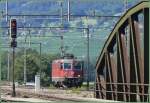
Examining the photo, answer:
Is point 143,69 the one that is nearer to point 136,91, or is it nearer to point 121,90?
point 136,91

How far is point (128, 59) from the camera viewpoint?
22.7m

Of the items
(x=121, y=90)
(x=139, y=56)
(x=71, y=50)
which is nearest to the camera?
(x=139, y=56)

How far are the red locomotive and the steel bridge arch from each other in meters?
27.8

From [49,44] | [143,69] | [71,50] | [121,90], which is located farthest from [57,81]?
[71,50]

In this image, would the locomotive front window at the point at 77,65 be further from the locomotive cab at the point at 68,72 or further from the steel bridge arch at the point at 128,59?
the steel bridge arch at the point at 128,59

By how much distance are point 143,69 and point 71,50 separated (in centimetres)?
13397

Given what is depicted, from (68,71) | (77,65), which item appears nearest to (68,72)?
(68,71)

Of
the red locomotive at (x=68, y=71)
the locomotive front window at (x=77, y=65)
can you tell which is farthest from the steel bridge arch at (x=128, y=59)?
the locomotive front window at (x=77, y=65)

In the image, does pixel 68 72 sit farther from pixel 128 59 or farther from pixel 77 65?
pixel 128 59

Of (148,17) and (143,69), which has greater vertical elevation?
(148,17)

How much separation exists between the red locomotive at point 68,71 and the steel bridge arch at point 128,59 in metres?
27.8

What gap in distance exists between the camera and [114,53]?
2609 centimetres

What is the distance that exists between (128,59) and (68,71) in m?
33.2

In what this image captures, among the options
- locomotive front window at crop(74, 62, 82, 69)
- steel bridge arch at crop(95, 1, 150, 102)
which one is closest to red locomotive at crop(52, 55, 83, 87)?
locomotive front window at crop(74, 62, 82, 69)
